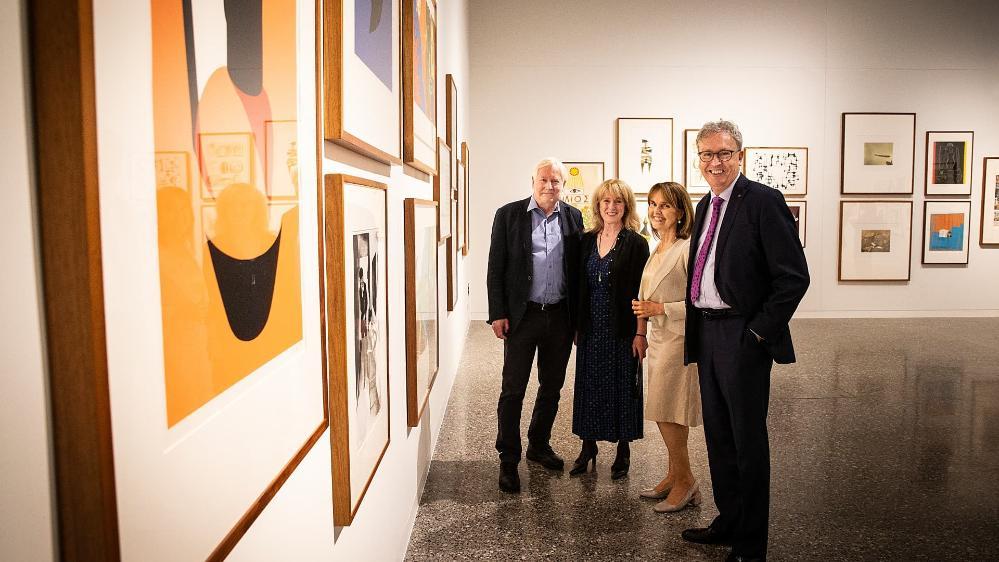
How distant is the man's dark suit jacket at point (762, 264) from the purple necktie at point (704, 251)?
0.08 meters

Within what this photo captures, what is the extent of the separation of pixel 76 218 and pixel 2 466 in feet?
0.69

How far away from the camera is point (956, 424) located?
16.2 ft

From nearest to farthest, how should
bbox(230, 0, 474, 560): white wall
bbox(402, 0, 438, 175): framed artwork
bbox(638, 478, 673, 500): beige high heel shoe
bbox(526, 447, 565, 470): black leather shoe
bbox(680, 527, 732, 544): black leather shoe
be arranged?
bbox(230, 0, 474, 560): white wall → bbox(402, 0, 438, 175): framed artwork → bbox(680, 527, 732, 544): black leather shoe → bbox(638, 478, 673, 500): beige high heel shoe → bbox(526, 447, 565, 470): black leather shoe

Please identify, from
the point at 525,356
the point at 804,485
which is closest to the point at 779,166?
the point at 804,485

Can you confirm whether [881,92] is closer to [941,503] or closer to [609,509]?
[941,503]

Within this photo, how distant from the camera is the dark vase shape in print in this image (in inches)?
34.7

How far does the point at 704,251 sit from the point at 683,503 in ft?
4.52

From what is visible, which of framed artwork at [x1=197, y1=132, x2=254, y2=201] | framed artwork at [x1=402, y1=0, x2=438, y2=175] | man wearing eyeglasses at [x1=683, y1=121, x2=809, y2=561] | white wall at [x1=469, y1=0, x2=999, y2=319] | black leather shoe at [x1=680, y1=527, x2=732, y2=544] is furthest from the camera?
white wall at [x1=469, y1=0, x2=999, y2=319]

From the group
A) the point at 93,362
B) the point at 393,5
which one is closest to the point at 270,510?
the point at 93,362

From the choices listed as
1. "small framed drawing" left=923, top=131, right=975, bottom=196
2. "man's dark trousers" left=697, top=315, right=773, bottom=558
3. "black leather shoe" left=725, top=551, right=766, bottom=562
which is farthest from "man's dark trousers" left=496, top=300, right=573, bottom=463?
"small framed drawing" left=923, top=131, right=975, bottom=196

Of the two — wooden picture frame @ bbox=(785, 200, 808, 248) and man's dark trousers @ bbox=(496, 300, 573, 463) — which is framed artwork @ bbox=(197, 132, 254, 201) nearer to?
man's dark trousers @ bbox=(496, 300, 573, 463)

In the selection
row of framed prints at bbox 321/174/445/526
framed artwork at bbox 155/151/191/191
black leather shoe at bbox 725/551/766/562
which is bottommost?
black leather shoe at bbox 725/551/766/562

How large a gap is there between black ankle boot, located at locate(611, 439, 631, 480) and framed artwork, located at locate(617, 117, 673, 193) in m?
6.25

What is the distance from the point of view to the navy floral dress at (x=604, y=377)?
3.82 metres
